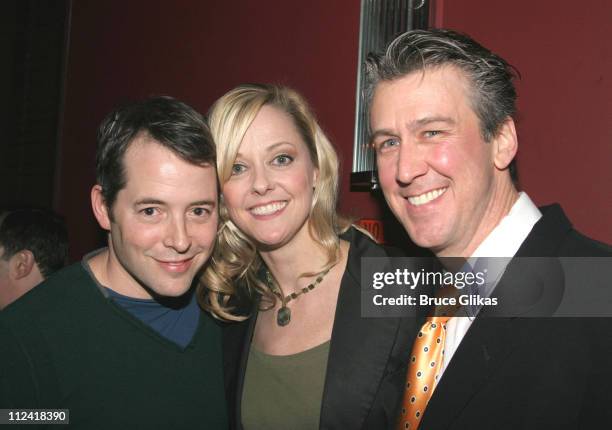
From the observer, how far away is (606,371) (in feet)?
4.26

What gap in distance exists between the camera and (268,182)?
2.23 meters

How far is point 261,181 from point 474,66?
944mm

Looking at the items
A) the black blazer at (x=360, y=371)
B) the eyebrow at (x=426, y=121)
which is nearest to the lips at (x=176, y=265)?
the black blazer at (x=360, y=371)

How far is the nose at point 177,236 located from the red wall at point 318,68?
1.20 metres

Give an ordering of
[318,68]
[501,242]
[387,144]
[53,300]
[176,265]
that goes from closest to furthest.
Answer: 1. [501,242]
2. [387,144]
3. [53,300]
4. [176,265]
5. [318,68]

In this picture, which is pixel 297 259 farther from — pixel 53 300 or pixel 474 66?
pixel 474 66

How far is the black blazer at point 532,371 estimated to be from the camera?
1.33m

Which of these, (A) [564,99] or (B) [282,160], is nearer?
(A) [564,99]

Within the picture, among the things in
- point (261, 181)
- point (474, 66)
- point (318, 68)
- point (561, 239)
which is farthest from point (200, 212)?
point (318, 68)

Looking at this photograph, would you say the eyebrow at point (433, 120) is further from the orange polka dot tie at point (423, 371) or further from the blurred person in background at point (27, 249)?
the blurred person in background at point (27, 249)

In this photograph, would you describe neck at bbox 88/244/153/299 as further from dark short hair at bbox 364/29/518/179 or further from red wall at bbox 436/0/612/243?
red wall at bbox 436/0/612/243

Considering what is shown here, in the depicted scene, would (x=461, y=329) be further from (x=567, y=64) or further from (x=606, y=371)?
(x=567, y=64)

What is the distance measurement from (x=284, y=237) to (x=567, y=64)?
1.28 meters

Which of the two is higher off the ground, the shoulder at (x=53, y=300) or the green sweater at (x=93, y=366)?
the shoulder at (x=53, y=300)
